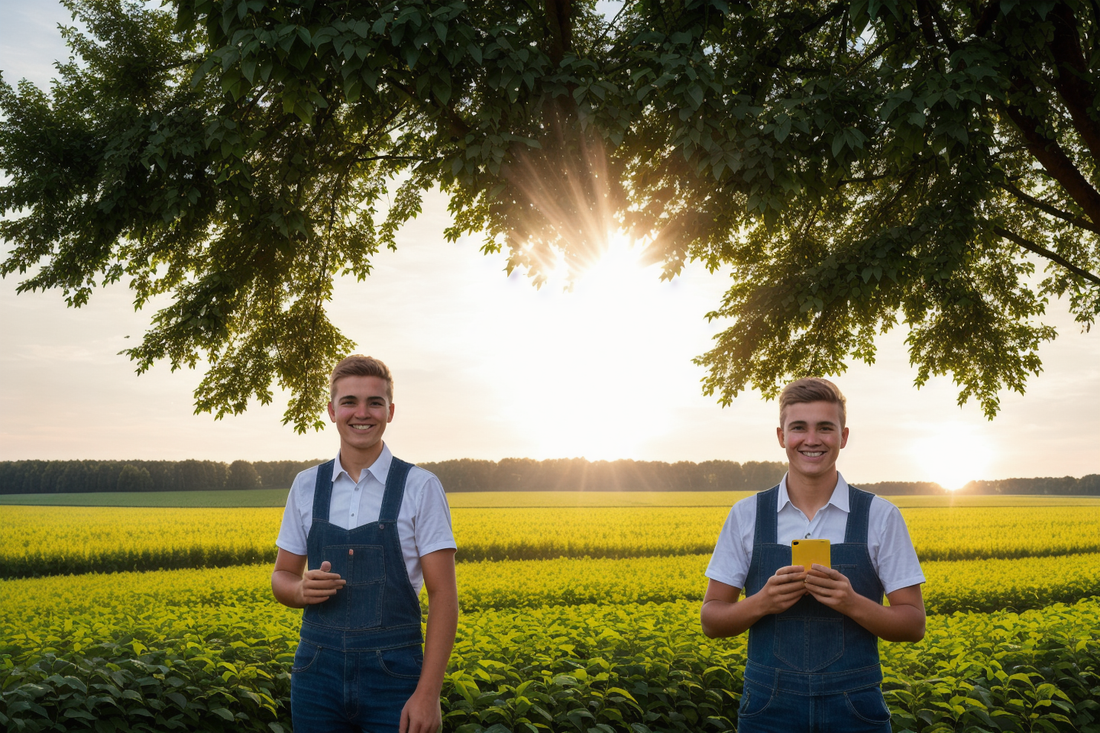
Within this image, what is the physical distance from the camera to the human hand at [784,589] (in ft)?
9.13

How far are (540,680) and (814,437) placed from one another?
2.60m

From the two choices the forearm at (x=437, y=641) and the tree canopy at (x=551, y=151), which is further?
the tree canopy at (x=551, y=151)

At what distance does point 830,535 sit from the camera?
3.00 metres

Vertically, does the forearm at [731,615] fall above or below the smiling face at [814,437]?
below

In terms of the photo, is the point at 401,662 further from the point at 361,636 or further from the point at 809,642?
the point at 809,642

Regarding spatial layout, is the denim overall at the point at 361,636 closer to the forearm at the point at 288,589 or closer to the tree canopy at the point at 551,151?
the forearm at the point at 288,589

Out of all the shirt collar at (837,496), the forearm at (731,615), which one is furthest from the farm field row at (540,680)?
the shirt collar at (837,496)

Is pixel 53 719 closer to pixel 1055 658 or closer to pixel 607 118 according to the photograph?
pixel 607 118

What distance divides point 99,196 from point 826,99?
8190 mm

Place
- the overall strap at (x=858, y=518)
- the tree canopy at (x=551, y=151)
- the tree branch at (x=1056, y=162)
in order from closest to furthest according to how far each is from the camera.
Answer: the overall strap at (x=858, y=518), the tree canopy at (x=551, y=151), the tree branch at (x=1056, y=162)

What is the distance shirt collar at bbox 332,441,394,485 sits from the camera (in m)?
3.29

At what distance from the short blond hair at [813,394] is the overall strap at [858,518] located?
280mm

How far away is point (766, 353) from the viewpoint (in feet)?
47.0

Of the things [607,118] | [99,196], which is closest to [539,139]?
[607,118]
